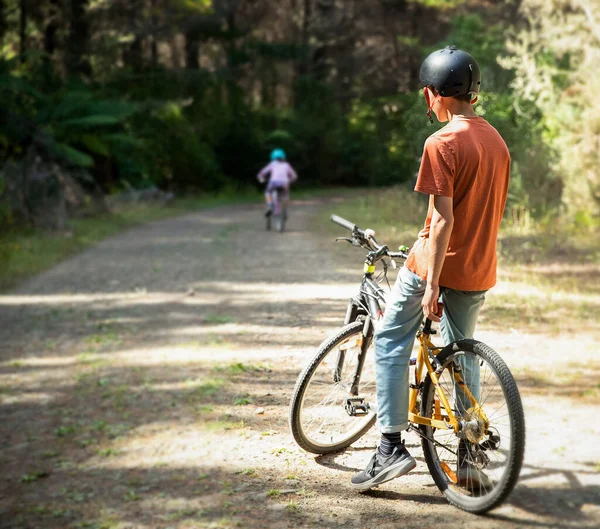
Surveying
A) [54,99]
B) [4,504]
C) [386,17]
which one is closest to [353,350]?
[4,504]

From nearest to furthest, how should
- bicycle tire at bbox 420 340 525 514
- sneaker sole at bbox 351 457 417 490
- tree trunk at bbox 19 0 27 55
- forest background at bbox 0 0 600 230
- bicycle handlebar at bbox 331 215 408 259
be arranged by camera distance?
bicycle tire at bbox 420 340 525 514
sneaker sole at bbox 351 457 417 490
bicycle handlebar at bbox 331 215 408 259
forest background at bbox 0 0 600 230
tree trunk at bbox 19 0 27 55

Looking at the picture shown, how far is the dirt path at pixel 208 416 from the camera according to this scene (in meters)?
4.44

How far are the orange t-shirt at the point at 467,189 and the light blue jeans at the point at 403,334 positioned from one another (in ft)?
0.39

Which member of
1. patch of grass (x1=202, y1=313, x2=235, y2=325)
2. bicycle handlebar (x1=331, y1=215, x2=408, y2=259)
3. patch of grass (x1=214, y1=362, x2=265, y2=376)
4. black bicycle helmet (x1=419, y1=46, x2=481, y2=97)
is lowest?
patch of grass (x1=202, y1=313, x2=235, y2=325)

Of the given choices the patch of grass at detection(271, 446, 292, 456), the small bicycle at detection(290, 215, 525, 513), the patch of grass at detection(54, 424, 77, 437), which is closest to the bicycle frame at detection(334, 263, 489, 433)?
the small bicycle at detection(290, 215, 525, 513)

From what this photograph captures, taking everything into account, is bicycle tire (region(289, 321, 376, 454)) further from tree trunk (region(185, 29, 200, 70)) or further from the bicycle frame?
tree trunk (region(185, 29, 200, 70))

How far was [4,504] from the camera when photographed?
6.09 metres

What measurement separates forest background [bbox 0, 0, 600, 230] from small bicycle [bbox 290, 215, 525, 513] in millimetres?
8717

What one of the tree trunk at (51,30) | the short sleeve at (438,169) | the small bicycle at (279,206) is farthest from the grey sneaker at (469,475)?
the tree trunk at (51,30)

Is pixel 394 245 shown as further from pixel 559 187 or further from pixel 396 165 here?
pixel 396 165

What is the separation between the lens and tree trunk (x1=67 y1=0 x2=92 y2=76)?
25.4 m

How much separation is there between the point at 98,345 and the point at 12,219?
948cm

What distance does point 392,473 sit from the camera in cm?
420

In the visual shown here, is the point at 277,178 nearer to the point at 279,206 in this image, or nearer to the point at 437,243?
the point at 279,206
